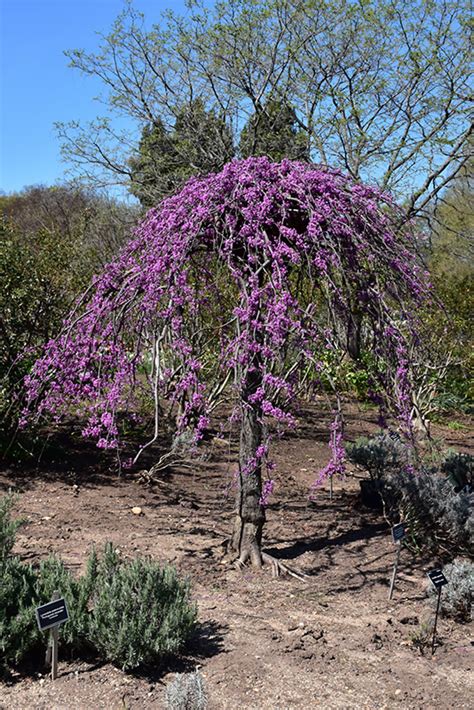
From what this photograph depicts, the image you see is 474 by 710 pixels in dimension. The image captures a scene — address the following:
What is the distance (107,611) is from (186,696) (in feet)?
2.43

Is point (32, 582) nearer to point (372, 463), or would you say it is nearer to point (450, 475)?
point (372, 463)

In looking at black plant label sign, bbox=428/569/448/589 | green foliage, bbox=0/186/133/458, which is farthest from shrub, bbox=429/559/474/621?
green foliage, bbox=0/186/133/458

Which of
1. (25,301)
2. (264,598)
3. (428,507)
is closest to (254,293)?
(264,598)

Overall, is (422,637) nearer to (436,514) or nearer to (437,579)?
(437,579)

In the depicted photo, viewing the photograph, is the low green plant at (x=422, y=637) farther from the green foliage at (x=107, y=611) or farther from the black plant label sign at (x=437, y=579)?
the green foliage at (x=107, y=611)

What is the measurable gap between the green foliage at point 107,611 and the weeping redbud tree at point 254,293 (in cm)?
75

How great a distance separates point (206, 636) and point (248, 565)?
1.00 m

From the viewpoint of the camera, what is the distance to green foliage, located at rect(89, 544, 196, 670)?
10.6ft


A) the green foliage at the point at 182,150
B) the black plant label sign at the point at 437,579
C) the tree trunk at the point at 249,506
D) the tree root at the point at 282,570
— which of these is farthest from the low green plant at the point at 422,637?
the green foliage at the point at 182,150

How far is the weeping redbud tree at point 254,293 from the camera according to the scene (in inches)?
145

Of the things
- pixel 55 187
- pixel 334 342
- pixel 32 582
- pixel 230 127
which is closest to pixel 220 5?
pixel 230 127

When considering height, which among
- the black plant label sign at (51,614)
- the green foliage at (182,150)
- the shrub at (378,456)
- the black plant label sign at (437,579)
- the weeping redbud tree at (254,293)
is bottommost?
the black plant label sign at (51,614)

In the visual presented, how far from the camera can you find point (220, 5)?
13344 mm

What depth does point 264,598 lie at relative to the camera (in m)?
4.14
